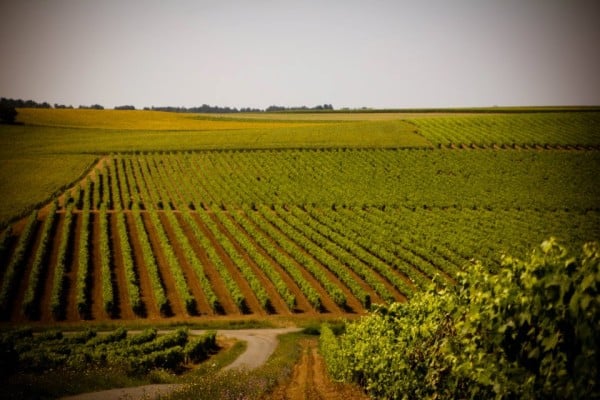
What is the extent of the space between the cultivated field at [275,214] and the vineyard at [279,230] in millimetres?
201

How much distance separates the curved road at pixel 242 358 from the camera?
44.6 ft

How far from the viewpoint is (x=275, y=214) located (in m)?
52.1

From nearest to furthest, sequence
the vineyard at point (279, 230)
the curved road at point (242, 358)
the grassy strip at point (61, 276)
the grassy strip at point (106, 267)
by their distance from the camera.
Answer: the curved road at point (242, 358) → the grassy strip at point (61, 276) → the grassy strip at point (106, 267) → the vineyard at point (279, 230)

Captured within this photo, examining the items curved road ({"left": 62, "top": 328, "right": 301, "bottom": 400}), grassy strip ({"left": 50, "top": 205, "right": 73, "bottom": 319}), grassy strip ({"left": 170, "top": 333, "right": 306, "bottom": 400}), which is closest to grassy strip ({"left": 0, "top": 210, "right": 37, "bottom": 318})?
grassy strip ({"left": 50, "top": 205, "right": 73, "bottom": 319})

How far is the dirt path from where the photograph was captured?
13.1 m

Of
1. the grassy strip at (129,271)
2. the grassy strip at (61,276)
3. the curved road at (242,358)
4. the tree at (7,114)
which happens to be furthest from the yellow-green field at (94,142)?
the curved road at (242,358)

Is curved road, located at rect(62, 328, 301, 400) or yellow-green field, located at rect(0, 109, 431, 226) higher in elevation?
yellow-green field, located at rect(0, 109, 431, 226)

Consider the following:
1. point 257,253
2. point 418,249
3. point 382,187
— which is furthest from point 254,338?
point 382,187

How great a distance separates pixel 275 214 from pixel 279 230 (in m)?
5.83

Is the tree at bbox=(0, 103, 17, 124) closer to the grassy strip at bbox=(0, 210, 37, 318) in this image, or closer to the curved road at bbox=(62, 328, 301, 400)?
the grassy strip at bbox=(0, 210, 37, 318)

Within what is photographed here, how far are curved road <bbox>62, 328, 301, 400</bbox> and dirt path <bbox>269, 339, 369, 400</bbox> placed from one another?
318 cm

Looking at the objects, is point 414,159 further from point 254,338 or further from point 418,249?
point 254,338

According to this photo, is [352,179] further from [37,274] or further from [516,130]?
[516,130]

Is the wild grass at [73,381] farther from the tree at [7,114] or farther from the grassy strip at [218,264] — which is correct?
the tree at [7,114]
